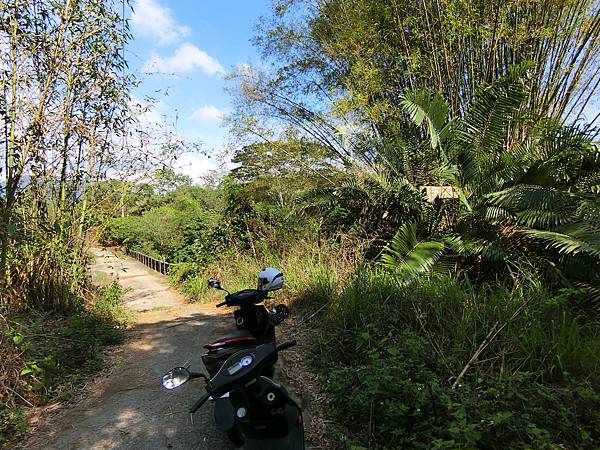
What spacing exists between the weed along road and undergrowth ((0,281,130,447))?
16 centimetres

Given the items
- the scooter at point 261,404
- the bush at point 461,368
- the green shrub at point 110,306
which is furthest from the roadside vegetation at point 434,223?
the green shrub at point 110,306

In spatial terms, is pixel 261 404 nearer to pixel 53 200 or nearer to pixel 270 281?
pixel 270 281

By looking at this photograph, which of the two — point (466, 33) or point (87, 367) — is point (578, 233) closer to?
point (466, 33)

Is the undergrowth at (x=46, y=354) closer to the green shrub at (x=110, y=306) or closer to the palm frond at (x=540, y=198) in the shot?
the green shrub at (x=110, y=306)

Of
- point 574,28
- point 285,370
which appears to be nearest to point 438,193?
point 574,28

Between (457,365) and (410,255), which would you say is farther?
(410,255)

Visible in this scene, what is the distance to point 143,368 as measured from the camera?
4234mm

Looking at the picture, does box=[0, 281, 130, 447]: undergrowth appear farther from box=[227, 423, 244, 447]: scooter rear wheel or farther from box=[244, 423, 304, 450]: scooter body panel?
box=[244, 423, 304, 450]: scooter body panel

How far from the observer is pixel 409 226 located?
5871 millimetres

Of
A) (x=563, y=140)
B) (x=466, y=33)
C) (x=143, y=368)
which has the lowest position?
(x=143, y=368)

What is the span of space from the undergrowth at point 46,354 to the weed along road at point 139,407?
6.3 inches

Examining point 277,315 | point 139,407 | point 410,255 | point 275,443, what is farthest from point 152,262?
point 275,443

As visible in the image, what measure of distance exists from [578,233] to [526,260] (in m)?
0.66

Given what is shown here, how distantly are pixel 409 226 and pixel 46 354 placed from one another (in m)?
4.70
